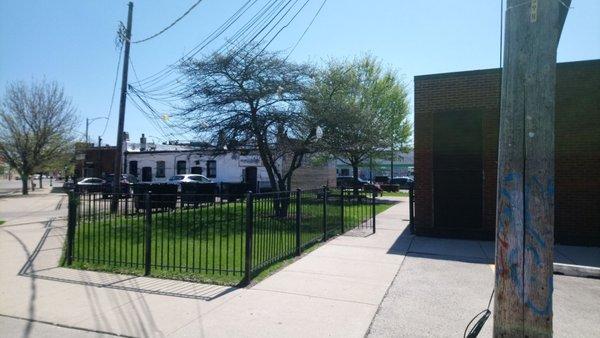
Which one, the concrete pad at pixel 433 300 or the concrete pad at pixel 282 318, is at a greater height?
the concrete pad at pixel 282 318

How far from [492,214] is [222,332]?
8754 mm

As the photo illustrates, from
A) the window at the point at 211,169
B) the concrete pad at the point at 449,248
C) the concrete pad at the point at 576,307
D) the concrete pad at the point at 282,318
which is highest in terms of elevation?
the window at the point at 211,169

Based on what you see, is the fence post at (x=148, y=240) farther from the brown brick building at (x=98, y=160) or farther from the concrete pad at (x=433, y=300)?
the brown brick building at (x=98, y=160)

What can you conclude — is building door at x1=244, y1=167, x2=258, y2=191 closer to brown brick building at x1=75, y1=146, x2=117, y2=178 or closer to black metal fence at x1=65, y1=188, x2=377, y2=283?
black metal fence at x1=65, y1=188, x2=377, y2=283

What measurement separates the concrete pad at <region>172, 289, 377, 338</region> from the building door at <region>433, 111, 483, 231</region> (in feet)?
22.2

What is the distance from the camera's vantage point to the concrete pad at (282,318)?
4629mm

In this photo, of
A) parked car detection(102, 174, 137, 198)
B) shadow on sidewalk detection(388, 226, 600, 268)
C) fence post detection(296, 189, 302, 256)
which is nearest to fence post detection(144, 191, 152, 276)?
parked car detection(102, 174, 137, 198)

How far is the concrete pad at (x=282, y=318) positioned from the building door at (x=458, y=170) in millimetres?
6769

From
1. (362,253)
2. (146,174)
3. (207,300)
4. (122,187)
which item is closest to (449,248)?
(362,253)

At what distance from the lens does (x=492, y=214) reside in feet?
35.9

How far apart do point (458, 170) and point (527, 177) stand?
348 inches

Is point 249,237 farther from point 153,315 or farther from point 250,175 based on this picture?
point 250,175

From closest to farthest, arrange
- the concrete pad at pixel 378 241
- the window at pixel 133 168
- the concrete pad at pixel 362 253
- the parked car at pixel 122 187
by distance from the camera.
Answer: the parked car at pixel 122 187 → the concrete pad at pixel 362 253 → the concrete pad at pixel 378 241 → the window at pixel 133 168

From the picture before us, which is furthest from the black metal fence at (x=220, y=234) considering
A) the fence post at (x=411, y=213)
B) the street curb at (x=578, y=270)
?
the street curb at (x=578, y=270)
